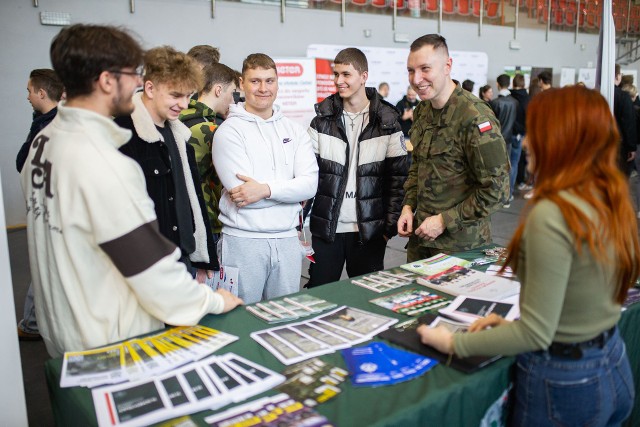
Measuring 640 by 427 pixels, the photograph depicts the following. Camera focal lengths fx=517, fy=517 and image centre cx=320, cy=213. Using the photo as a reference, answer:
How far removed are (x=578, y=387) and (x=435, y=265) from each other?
94cm

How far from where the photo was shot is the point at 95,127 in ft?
4.00

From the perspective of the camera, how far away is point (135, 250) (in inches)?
47.3

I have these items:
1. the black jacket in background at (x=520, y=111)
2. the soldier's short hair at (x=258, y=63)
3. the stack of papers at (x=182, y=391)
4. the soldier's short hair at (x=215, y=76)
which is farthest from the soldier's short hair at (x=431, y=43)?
the black jacket in background at (x=520, y=111)

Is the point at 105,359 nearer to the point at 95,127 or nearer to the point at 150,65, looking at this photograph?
the point at 95,127

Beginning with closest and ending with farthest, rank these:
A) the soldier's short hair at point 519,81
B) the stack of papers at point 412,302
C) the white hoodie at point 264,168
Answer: the stack of papers at point 412,302
the white hoodie at point 264,168
the soldier's short hair at point 519,81

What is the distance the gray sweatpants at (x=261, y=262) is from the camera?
2271mm

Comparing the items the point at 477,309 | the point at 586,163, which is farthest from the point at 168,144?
the point at 586,163

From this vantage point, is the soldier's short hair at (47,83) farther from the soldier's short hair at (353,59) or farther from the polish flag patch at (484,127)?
the polish flag patch at (484,127)

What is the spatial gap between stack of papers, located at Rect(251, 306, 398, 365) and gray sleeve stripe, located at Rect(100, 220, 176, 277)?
1.24 ft

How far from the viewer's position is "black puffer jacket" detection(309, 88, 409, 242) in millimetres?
2631

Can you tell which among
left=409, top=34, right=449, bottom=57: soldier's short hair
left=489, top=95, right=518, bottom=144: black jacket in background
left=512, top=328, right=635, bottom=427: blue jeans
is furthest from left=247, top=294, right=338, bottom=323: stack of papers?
left=489, top=95, right=518, bottom=144: black jacket in background

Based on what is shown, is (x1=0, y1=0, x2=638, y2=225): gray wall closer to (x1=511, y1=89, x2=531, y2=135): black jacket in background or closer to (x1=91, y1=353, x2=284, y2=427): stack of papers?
(x1=511, y1=89, x2=531, y2=135): black jacket in background

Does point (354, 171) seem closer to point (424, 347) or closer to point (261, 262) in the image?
point (261, 262)

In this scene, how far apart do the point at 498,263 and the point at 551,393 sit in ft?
3.07
